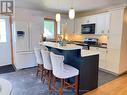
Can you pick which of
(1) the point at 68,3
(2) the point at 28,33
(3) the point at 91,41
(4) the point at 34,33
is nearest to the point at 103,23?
(3) the point at 91,41

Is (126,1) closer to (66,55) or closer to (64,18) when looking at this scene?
(66,55)

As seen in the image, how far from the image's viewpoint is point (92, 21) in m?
5.27

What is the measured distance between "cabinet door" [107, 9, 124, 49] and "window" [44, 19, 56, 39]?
2718mm

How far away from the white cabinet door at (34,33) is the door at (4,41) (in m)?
1.18

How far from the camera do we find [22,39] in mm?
4809

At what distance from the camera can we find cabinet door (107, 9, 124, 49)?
415 cm

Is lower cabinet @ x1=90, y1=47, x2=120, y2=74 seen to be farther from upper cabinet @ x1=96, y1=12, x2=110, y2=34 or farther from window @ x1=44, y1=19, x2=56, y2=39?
window @ x1=44, y1=19, x2=56, y2=39

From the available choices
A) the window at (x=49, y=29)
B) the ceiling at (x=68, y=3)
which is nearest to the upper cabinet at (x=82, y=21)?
the ceiling at (x=68, y=3)

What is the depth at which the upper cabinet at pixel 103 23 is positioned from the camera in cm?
463

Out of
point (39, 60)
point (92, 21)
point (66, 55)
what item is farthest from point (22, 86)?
point (92, 21)

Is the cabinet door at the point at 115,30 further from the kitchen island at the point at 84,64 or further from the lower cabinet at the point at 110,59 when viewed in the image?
the kitchen island at the point at 84,64

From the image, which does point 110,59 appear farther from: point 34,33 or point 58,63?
point 34,33

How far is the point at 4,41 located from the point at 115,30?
445 centimetres

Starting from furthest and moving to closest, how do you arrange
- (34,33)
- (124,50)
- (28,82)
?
(34,33) → (124,50) → (28,82)
